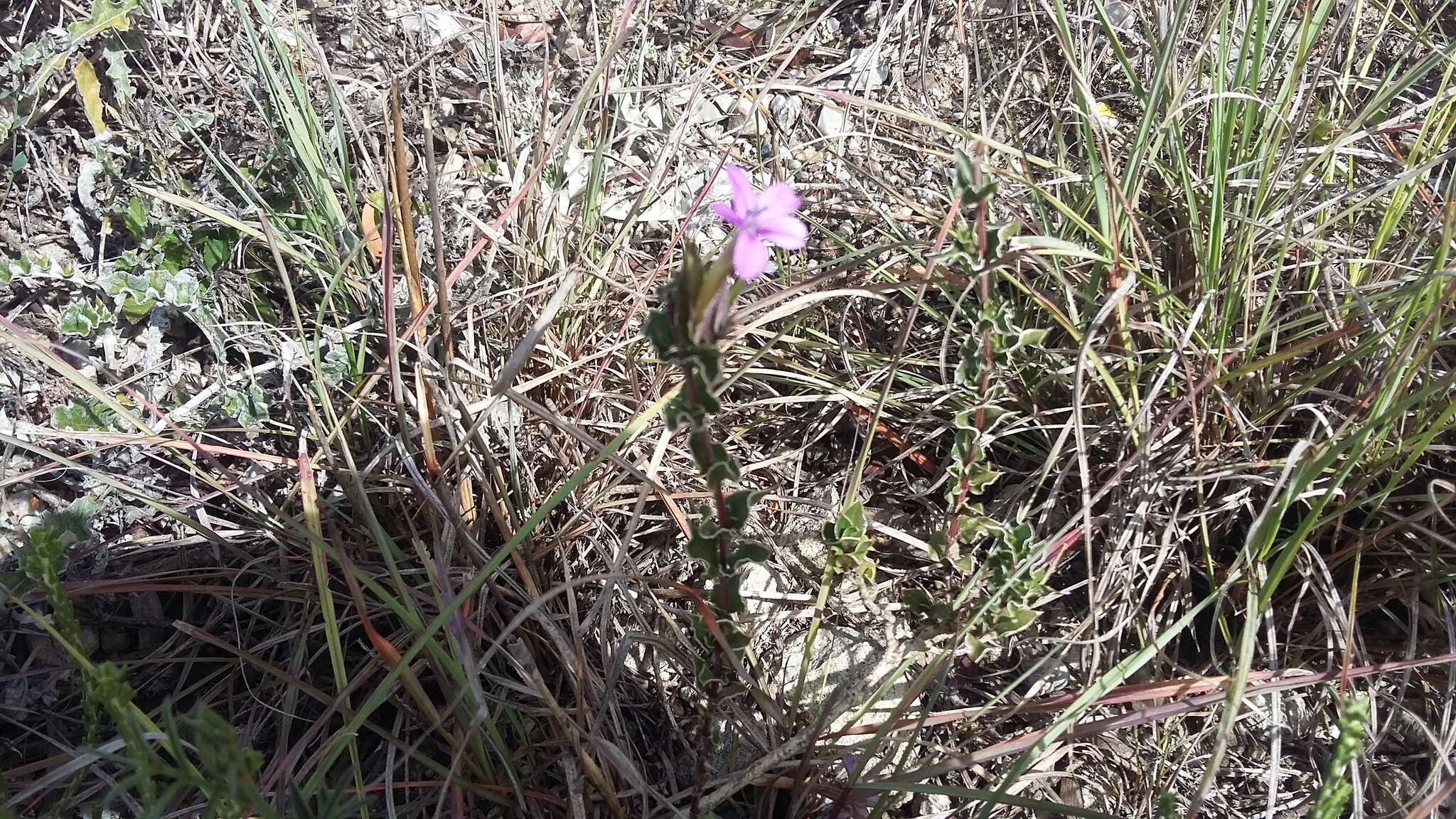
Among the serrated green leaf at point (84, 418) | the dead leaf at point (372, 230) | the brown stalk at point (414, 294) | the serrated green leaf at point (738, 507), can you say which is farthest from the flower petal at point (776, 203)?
the serrated green leaf at point (84, 418)

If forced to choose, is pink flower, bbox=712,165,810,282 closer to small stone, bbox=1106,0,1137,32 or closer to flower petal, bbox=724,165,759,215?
flower petal, bbox=724,165,759,215

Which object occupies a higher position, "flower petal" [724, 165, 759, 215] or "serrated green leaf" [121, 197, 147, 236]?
"flower petal" [724, 165, 759, 215]

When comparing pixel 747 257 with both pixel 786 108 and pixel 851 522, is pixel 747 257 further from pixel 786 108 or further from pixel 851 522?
pixel 786 108

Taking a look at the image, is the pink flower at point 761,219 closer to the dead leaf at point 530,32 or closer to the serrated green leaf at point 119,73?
the dead leaf at point 530,32

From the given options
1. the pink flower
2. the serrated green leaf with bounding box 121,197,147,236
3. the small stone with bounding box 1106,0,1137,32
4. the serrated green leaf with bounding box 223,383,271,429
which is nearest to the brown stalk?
the serrated green leaf with bounding box 223,383,271,429

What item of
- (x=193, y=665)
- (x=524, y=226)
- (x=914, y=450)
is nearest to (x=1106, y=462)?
(x=914, y=450)

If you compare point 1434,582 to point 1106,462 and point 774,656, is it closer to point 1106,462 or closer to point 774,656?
point 1106,462
